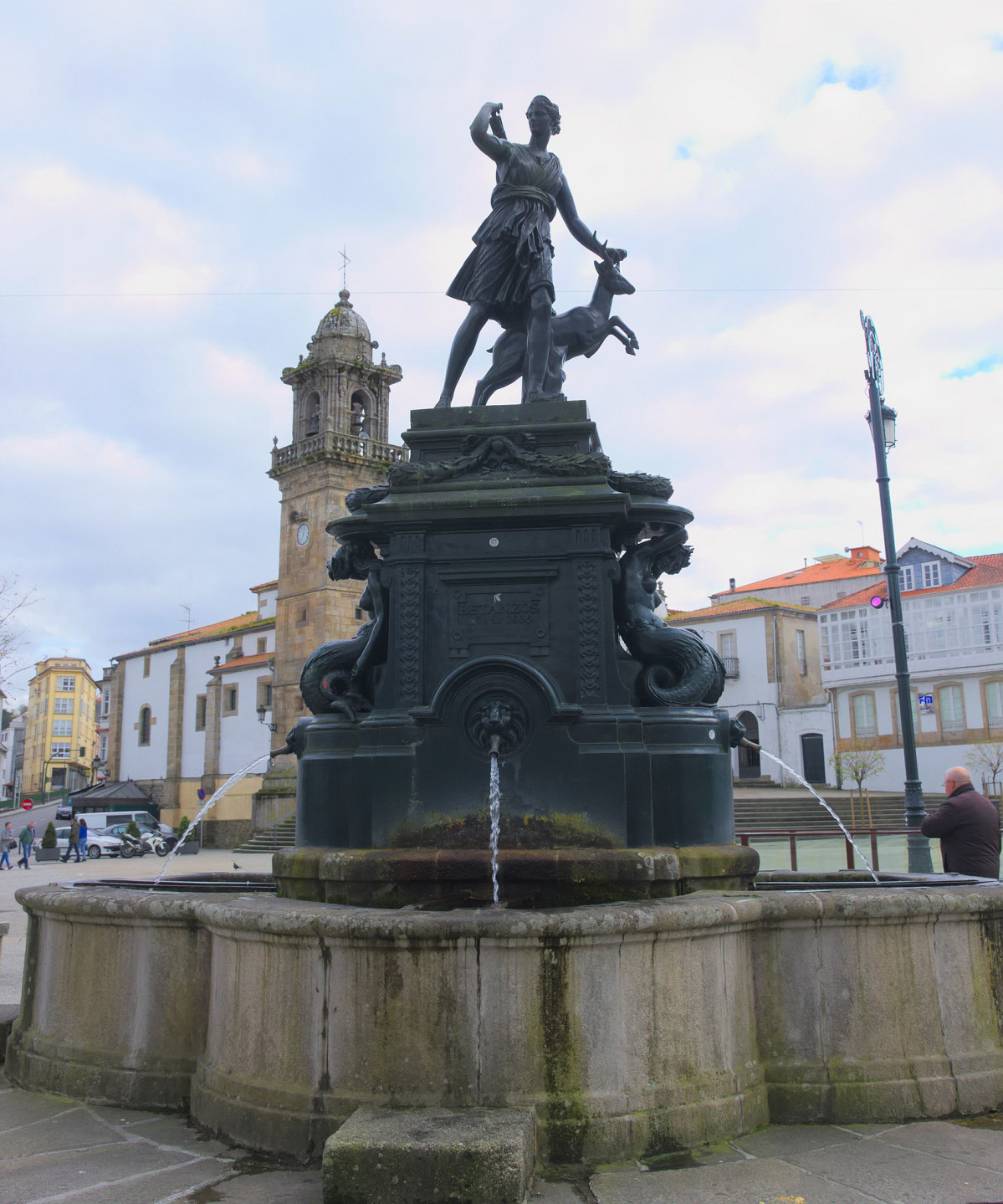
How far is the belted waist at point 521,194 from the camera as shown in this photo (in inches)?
262

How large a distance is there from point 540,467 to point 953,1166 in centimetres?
351

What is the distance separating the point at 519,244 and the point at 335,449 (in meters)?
44.9

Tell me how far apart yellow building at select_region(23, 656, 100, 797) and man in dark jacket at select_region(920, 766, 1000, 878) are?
379 feet

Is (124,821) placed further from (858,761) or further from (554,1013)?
(554,1013)

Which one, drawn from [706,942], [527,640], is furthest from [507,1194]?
[527,640]

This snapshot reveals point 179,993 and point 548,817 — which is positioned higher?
point 548,817

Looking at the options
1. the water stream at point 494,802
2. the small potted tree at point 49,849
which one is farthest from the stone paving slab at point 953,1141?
the small potted tree at point 49,849

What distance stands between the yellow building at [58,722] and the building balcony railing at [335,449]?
71.1m

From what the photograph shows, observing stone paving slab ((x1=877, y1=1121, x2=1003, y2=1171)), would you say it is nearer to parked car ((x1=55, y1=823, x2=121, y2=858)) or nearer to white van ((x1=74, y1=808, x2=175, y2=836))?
parked car ((x1=55, y1=823, x2=121, y2=858))

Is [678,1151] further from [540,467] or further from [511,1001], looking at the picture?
[540,467]

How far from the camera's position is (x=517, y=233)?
A: 21.7ft

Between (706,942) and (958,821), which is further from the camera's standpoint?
(958,821)

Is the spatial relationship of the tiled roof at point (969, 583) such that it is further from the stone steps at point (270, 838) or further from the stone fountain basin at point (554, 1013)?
the stone fountain basin at point (554, 1013)

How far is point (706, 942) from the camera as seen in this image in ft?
13.5
